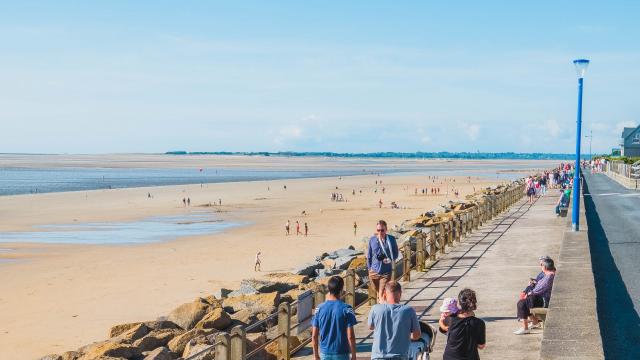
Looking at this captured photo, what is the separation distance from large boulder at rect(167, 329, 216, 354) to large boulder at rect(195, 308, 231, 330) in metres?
0.81

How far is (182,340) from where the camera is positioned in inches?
472

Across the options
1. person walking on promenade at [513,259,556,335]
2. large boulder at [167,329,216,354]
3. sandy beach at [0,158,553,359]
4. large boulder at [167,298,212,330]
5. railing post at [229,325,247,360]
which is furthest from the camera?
sandy beach at [0,158,553,359]

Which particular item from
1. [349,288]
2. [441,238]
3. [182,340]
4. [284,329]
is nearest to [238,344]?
[284,329]

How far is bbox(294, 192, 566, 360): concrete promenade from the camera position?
10133mm

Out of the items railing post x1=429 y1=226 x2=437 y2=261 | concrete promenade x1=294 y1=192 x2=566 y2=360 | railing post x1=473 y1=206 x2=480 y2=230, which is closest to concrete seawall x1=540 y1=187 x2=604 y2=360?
concrete promenade x1=294 y1=192 x2=566 y2=360

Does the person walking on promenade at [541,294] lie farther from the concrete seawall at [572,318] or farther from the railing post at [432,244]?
the railing post at [432,244]

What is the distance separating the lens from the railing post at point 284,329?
8852mm

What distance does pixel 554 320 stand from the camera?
917 cm

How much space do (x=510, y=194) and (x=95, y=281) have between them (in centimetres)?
2178

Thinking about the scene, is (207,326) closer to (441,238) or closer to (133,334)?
(133,334)

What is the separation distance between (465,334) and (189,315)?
911 cm

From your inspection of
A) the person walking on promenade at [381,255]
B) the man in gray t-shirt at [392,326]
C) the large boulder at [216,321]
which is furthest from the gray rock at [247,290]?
the man in gray t-shirt at [392,326]

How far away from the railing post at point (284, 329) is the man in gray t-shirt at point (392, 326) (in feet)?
7.54

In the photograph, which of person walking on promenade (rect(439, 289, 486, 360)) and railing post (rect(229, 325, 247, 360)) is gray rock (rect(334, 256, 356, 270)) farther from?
person walking on promenade (rect(439, 289, 486, 360))
